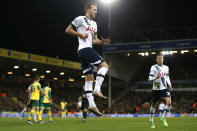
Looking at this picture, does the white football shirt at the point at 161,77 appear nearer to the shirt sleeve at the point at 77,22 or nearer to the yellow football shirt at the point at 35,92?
the shirt sleeve at the point at 77,22

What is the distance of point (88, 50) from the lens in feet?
22.4

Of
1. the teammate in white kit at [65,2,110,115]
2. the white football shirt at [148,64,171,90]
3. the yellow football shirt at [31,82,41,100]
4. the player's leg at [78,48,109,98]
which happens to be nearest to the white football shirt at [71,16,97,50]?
the teammate in white kit at [65,2,110,115]

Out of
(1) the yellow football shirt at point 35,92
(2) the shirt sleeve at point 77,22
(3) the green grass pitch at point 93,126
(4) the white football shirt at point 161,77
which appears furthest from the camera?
(1) the yellow football shirt at point 35,92

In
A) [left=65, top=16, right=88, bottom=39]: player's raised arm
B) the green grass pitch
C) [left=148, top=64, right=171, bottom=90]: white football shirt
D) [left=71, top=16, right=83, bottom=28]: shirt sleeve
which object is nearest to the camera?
A: [left=65, top=16, right=88, bottom=39]: player's raised arm

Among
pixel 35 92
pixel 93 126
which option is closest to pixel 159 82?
pixel 93 126

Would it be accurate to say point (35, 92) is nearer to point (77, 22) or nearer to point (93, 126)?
point (93, 126)

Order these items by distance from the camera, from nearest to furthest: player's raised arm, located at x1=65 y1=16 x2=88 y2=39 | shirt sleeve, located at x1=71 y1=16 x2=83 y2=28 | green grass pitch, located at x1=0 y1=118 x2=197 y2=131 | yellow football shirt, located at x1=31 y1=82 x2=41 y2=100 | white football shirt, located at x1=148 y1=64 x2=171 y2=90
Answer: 1. player's raised arm, located at x1=65 y1=16 x2=88 y2=39
2. shirt sleeve, located at x1=71 y1=16 x2=83 y2=28
3. green grass pitch, located at x1=0 y1=118 x2=197 y2=131
4. white football shirt, located at x1=148 y1=64 x2=171 y2=90
5. yellow football shirt, located at x1=31 y1=82 x2=41 y2=100

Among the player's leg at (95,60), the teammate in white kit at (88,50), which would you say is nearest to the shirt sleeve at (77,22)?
the teammate in white kit at (88,50)

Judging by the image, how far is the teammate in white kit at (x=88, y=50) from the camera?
6789 millimetres

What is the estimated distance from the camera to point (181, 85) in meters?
54.5

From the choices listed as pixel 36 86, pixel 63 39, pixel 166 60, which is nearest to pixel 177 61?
pixel 166 60

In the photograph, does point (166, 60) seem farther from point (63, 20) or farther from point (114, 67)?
point (63, 20)

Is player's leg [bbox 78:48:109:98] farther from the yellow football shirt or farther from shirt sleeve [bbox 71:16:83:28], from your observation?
the yellow football shirt

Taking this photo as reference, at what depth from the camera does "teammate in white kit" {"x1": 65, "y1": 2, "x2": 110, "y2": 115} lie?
6.79 meters
